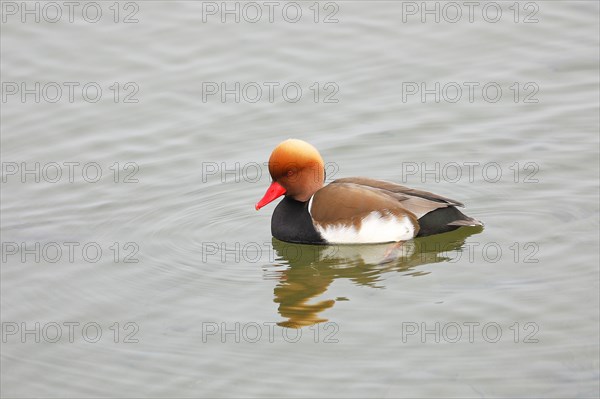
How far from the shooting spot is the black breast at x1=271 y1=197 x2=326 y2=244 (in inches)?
402

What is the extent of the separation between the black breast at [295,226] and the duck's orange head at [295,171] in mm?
127

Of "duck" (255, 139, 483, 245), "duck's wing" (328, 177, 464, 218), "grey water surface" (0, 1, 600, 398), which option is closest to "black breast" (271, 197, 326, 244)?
"duck" (255, 139, 483, 245)

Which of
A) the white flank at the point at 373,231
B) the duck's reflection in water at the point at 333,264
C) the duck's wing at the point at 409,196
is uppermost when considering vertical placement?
the duck's wing at the point at 409,196

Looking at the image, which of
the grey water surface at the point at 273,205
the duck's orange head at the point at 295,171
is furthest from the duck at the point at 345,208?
the grey water surface at the point at 273,205

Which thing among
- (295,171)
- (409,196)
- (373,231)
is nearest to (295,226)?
(295,171)

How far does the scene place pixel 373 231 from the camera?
10109mm

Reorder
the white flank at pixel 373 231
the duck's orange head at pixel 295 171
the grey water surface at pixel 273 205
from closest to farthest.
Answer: the grey water surface at pixel 273 205, the white flank at pixel 373 231, the duck's orange head at pixel 295 171

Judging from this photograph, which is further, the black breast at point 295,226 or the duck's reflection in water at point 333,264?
the black breast at point 295,226

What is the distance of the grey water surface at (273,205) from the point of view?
318 inches

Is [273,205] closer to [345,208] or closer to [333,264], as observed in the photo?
[345,208]

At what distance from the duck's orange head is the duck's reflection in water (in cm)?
45

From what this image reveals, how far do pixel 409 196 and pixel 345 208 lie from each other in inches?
22.8

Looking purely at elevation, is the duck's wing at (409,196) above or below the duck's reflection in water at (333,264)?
above

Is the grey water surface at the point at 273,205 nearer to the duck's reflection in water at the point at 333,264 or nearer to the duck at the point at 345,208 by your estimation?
the duck's reflection in water at the point at 333,264
